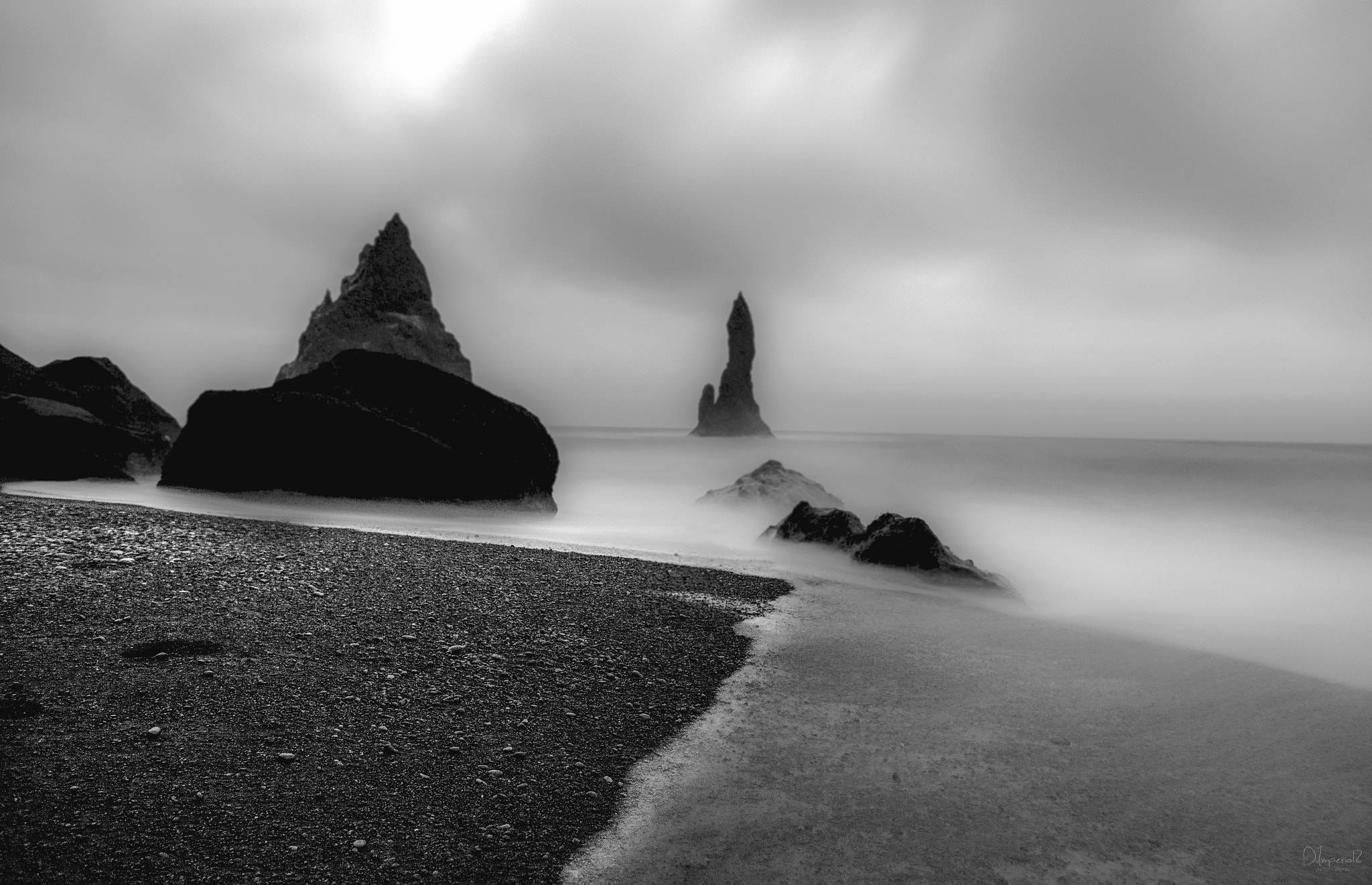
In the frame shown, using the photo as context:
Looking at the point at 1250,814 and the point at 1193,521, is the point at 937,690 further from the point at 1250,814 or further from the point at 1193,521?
the point at 1193,521

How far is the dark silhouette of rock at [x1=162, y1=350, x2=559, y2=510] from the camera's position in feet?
56.6

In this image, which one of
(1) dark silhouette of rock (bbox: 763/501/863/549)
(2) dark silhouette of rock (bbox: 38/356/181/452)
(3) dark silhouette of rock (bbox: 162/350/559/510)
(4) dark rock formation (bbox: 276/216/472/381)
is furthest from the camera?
(4) dark rock formation (bbox: 276/216/472/381)

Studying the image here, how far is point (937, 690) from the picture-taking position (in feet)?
21.1

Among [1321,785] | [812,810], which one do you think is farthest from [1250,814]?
[812,810]

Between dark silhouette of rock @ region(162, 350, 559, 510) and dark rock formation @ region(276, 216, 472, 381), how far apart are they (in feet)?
119

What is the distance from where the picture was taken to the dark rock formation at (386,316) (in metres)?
53.5

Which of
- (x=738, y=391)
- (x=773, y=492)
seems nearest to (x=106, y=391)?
(x=773, y=492)

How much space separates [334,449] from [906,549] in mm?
13850

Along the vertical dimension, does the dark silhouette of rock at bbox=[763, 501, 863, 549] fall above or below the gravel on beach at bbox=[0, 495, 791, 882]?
above

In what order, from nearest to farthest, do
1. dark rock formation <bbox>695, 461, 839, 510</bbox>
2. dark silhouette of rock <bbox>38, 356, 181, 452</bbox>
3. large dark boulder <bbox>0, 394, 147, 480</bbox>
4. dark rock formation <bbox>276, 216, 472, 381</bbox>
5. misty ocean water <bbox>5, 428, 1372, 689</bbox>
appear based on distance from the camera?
misty ocean water <bbox>5, 428, 1372, 689</bbox>, large dark boulder <bbox>0, 394, 147, 480</bbox>, dark rock formation <bbox>695, 461, 839, 510</bbox>, dark silhouette of rock <bbox>38, 356, 181, 452</bbox>, dark rock formation <bbox>276, 216, 472, 381</bbox>

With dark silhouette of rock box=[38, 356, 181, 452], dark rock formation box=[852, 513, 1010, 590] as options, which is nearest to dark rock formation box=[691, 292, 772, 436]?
dark silhouette of rock box=[38, 356, 181, 452]

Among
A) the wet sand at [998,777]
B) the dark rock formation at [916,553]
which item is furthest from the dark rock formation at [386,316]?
the wet sand at [998,777]

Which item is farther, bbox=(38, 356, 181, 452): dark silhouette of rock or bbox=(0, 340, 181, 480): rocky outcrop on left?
bbox=(38, 356, 181, 452): dark silhouette of rock

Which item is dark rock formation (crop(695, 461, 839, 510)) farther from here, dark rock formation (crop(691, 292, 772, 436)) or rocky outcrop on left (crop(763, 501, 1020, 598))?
dark rock formation (crop(691, 292, 772, 436))
